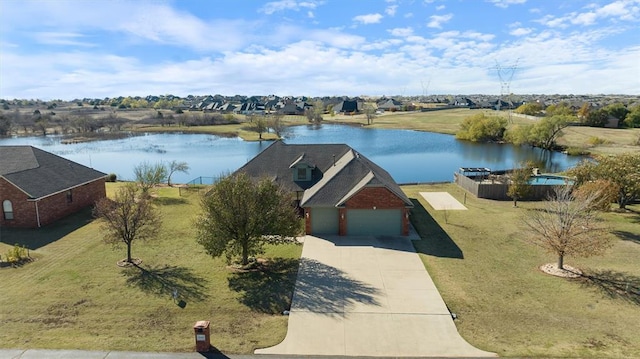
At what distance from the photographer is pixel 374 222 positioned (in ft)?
82.3

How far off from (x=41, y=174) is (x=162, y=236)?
1145 cm

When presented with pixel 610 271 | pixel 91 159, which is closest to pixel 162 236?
pixel 610 271

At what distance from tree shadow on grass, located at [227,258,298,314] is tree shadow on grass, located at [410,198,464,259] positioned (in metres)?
7.48

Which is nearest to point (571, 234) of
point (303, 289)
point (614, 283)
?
point (614, 283)

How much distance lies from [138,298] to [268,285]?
5389 millimetres

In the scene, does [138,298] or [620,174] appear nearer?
[138,298]

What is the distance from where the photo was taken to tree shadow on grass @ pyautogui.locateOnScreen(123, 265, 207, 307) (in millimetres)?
17484

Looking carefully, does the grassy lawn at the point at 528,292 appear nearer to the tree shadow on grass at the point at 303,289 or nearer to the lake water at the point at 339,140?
the tree shadow on grass at the point at 303,289

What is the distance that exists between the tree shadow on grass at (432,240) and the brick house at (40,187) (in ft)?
78.6

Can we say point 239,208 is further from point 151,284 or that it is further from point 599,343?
point 599,343

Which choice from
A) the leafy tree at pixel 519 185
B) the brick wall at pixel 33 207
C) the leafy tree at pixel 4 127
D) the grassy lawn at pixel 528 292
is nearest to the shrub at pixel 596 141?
the leafy tree at pixel 519 185

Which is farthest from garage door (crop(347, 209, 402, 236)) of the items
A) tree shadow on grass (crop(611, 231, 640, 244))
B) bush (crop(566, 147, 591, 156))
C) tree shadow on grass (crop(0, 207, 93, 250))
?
bush (crop(566, 147, 591, 156))

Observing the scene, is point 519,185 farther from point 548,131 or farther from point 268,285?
point 548,131

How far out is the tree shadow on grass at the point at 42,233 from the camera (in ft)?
79.2
